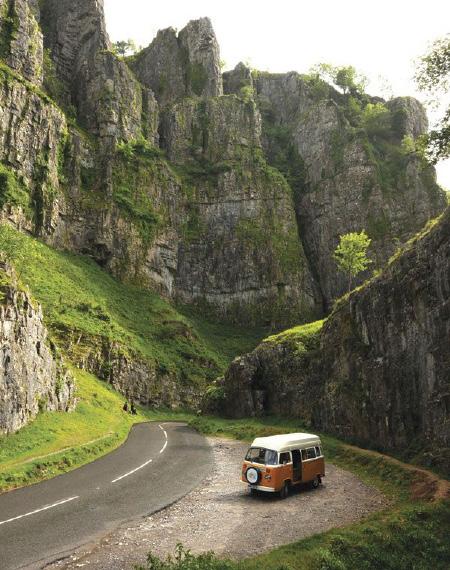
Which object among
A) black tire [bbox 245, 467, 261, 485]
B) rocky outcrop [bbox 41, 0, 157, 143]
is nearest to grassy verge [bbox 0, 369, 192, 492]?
black tire [bbox 245, 467, 261, 485]

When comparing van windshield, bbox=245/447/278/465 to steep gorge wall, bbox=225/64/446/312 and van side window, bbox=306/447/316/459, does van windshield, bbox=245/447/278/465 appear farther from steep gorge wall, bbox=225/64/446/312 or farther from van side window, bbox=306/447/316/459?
steep gorge wall, bbox=225/64/446/312

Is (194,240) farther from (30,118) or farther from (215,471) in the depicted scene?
(215,471)

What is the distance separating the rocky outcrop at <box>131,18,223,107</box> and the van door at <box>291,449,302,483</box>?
4135 inches

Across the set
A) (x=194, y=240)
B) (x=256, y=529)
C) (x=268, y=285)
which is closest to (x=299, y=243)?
(x=268, y=285)

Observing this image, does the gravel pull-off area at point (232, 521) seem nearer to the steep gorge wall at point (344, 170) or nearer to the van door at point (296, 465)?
the van door at point (296, 465)

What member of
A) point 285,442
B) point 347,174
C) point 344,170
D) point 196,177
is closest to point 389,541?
point 285,442

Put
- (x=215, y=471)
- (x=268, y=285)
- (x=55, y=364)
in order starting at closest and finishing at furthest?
(x=215, y=471)
(x=55, y=364)
(x=268, y=285)

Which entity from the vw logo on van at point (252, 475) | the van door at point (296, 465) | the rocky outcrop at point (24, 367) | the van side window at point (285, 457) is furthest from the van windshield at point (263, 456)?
the rocky outcrop at point (24, 367)

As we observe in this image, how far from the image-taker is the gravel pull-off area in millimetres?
13477

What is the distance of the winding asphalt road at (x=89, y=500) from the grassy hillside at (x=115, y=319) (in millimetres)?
29257

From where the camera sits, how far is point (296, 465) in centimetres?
2084

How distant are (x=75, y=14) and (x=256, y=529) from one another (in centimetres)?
12128

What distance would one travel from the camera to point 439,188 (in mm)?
97875

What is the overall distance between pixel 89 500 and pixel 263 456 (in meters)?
7.45
